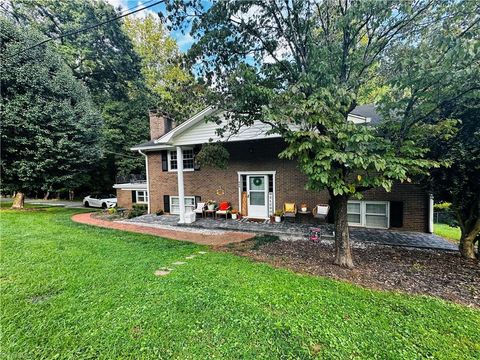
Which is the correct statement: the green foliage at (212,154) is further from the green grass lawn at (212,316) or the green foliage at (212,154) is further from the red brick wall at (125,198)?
the red brick wall at (125,198)

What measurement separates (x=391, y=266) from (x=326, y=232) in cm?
291

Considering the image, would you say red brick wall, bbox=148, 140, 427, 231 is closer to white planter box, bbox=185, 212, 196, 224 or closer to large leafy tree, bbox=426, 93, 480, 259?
white planter box, bbox=185, 212, 196, 224

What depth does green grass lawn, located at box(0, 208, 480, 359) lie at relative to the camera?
2555mm

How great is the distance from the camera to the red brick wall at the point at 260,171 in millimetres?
7875

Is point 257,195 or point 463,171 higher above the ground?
point 463,171

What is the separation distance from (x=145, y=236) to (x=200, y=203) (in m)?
3.71

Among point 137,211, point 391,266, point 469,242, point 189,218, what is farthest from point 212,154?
point 137,211

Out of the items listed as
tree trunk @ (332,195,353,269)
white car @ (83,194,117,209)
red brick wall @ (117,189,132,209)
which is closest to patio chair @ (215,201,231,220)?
tree trunk @ (332,195,353,269)

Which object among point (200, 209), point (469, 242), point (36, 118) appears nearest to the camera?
point (469, 242)

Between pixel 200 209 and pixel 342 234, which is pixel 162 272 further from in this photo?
pixel 200 209

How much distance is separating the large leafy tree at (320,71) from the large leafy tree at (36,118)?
1106 centimetres

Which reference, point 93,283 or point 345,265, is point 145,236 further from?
point 345,265

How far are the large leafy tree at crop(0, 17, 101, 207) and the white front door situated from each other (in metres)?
10.1

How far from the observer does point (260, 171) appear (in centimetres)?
1013
